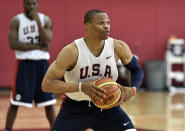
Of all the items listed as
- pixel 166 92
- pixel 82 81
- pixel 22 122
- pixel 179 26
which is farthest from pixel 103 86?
pixel 179 26

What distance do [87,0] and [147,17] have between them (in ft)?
5.44

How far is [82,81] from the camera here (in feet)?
11.6

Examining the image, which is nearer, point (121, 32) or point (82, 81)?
point (82, 81)

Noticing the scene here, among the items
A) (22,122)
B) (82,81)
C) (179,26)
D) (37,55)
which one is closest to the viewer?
(82,81)

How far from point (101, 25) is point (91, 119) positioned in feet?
2.70

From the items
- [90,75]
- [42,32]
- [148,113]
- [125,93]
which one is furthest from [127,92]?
[148,113]

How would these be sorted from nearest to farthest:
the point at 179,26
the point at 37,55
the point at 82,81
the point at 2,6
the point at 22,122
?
1. the point at 82,81
2. the point at 37,55
3. the point at 22,122
4. the point at 2,6
5. the point at 179,26

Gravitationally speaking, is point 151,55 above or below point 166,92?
above

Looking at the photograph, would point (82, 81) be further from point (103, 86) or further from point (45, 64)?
point (45, 64)

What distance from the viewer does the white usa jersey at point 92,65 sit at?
3441mm

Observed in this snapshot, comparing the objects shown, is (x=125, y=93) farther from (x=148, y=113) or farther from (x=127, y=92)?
(x=148, y=113)

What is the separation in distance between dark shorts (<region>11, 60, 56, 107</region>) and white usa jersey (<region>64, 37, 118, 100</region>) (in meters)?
1.64

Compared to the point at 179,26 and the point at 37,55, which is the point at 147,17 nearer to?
the point at 179,26

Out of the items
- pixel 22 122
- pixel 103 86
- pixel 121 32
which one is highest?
pixel 103 86
